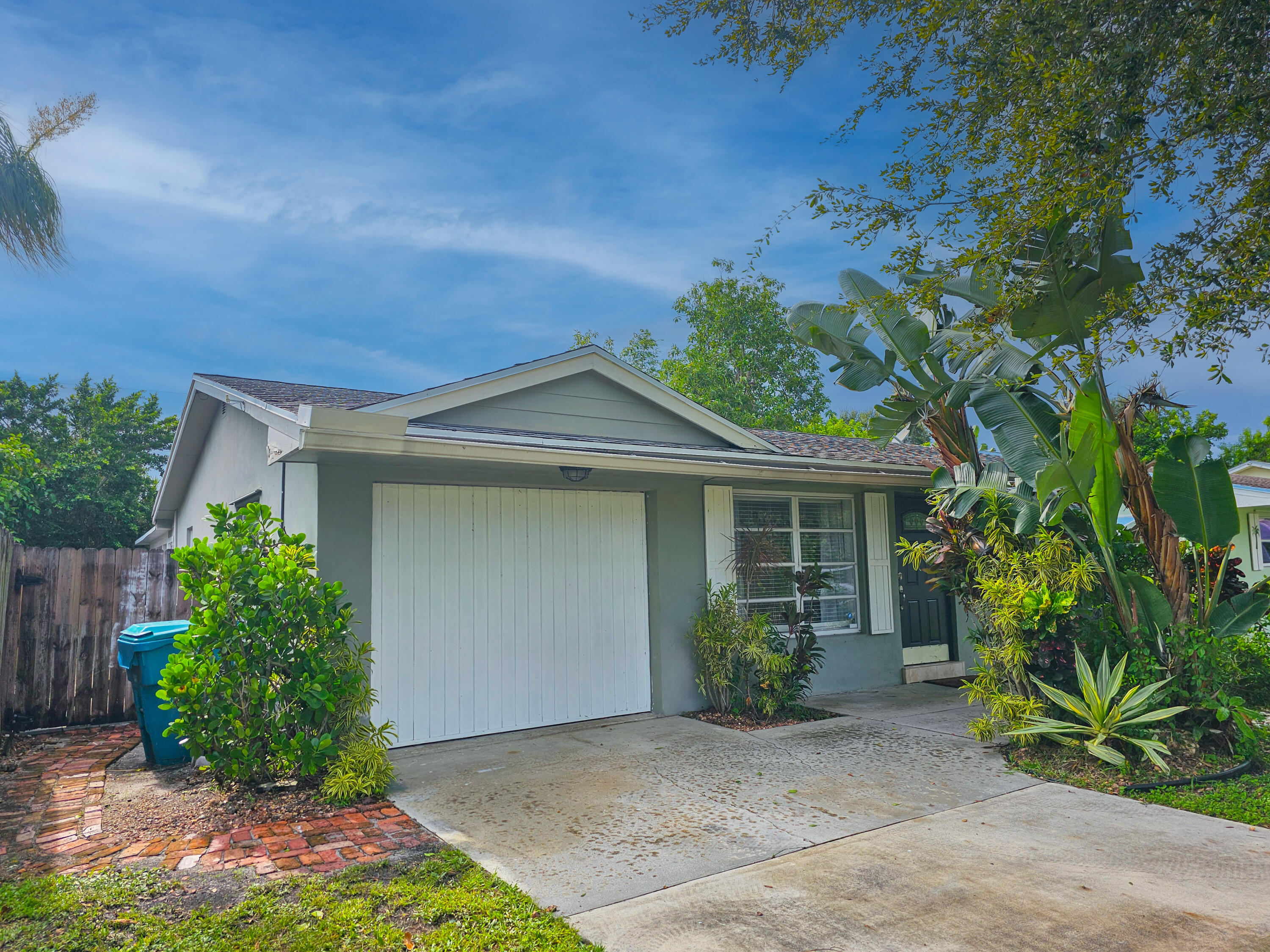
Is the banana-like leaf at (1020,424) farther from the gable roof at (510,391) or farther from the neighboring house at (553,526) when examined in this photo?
the gable roof at (510,391)

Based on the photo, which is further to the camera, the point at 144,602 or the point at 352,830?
the point at 144,602

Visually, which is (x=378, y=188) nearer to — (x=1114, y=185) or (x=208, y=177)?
(x=208, y=177)

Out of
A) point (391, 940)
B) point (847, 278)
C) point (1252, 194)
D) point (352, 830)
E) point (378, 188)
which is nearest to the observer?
point (391, 940)

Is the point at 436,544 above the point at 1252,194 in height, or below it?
below

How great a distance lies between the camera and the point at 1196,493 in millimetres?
6141

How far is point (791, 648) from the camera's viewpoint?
8852 mm

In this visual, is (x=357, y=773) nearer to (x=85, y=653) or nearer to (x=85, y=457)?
(x=85, y=653)

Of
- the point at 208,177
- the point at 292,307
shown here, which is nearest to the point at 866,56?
the point at 208,177

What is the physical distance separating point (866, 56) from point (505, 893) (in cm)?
613

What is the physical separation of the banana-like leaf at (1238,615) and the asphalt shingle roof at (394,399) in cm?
382

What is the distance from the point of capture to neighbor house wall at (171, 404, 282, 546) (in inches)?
301

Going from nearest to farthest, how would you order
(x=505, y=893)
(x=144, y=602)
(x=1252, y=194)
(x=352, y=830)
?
(x=505, y=893) < (x=1252, y=194) < (x=352, y=830) < (x=144, y=602)

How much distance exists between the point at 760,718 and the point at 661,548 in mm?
1999

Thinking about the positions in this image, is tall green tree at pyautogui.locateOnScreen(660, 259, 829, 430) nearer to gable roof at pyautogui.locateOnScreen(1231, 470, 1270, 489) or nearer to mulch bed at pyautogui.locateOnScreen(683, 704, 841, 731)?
gable roof at pyautogui.locateOnScreen(1231, 470, 1270, 489)
